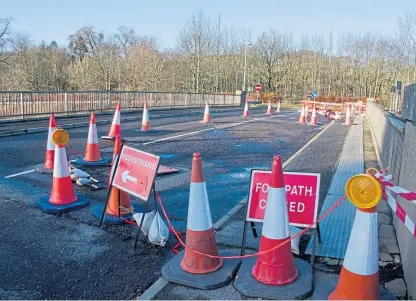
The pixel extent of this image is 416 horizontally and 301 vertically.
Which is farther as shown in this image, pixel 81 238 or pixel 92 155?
pixel 92 155

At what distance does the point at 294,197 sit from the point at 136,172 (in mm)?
1848

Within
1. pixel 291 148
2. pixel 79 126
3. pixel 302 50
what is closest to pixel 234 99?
pixel 79 126

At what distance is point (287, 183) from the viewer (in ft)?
12.6

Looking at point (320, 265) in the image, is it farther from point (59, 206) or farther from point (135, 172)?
point (59, 206)

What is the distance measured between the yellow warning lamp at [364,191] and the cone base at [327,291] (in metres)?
0.84

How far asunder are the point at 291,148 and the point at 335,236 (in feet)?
23.2

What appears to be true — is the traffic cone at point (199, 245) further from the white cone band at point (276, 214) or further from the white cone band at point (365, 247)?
the white cone band at point (365, 247)

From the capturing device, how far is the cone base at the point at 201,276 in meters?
3.27

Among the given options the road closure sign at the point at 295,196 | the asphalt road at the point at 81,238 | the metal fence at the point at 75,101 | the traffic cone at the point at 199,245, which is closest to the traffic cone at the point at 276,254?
the traffic cone at the point at 199,245

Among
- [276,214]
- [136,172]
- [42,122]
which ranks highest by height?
[136,172]

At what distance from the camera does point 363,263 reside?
9.39 feet

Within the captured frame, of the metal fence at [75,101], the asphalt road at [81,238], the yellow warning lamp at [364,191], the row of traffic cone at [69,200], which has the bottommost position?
the asphalt road at [81,238]

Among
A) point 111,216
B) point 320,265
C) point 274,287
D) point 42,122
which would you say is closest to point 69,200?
point 111,216

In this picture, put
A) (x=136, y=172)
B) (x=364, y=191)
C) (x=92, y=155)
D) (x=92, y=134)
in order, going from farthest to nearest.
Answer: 1. (x=92, y=155)
2. (x=92, y=134)
3. (x=136, y=172)
4. (x=364, y=191)
